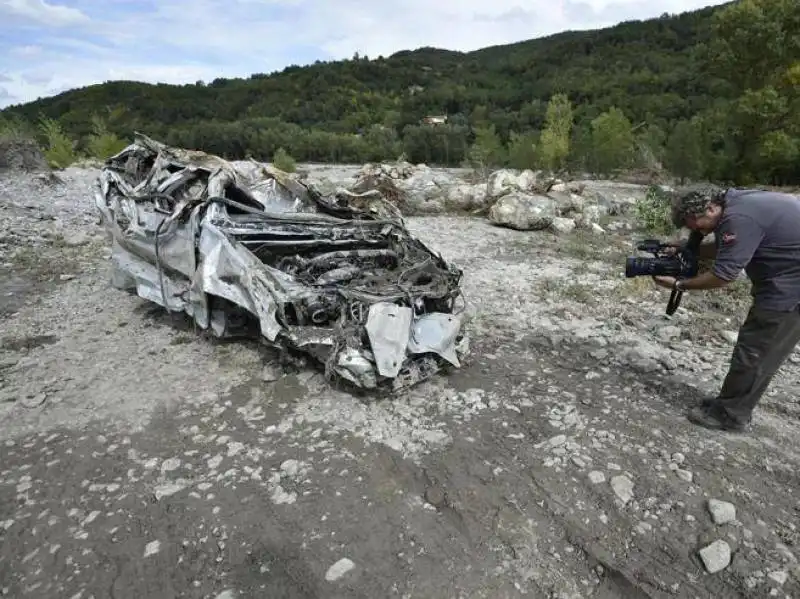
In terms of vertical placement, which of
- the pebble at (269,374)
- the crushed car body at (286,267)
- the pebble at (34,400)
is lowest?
the pebble at (269,374)

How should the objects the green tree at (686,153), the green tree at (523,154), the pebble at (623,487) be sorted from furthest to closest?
1. the green tree at (523,154)
2. the green tree at (686,153)
3. the pebble at (623,487)

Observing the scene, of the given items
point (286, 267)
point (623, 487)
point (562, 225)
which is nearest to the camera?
point (623, 487)

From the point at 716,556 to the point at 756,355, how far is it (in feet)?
4.47

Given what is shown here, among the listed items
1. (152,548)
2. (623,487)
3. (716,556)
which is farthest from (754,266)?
(152,548)

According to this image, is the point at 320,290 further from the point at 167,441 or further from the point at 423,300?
the point at 167,441

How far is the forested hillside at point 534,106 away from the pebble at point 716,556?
53.8 ft

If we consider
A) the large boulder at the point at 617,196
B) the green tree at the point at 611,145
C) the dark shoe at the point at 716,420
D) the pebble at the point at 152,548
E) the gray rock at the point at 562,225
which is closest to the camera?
the pebble at the point at 152,548

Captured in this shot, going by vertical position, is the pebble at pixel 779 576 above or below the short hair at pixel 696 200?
below

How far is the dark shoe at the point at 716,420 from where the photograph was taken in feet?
10.9

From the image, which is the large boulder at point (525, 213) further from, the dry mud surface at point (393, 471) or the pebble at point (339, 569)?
the pebble at point (339, 569)

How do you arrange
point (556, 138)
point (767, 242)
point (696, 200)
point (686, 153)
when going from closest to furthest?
point (767, 242) → point (696, 200) → point (686, 153) → point (556, 138)

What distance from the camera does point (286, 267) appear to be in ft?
14.8

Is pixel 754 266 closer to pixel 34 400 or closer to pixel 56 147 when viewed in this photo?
pixel 34 400

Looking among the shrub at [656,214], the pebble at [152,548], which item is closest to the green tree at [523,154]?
the shrub at [656,214]
